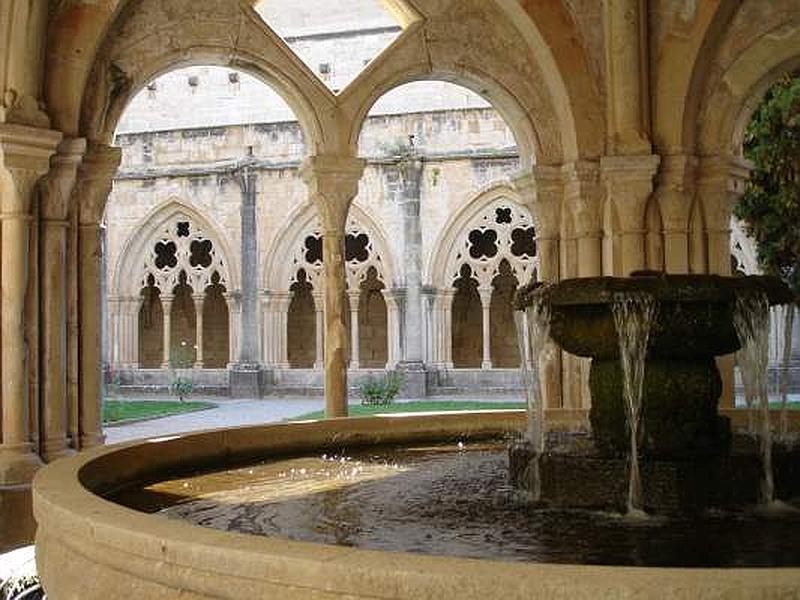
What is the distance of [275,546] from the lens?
223 centimetres

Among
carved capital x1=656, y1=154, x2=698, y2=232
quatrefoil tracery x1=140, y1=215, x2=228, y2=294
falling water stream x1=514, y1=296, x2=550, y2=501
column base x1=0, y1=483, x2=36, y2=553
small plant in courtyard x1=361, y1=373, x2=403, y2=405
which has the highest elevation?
quatrefoil tracery x1=140, y1=215, x2=228, y2=294

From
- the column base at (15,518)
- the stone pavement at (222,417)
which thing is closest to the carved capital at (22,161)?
the column base at (15,518)

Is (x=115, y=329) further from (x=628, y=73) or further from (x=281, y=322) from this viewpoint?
(x=628, y=73)

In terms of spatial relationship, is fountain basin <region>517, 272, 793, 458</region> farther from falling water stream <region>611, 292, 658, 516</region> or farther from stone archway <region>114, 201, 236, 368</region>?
stone archway <region>114, 201, 236, 368</region>

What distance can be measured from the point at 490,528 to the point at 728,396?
5013 millimetres

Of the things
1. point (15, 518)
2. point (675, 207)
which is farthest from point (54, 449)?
point (675, 207)

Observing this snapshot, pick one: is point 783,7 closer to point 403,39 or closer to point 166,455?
point 403,39

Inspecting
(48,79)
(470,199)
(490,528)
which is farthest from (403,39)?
(470,199)

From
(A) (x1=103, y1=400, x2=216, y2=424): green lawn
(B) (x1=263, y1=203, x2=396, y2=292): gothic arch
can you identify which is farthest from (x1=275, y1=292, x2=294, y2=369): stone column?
(A) (x1=103, y1=400, x2=216, y2=424): green lawn

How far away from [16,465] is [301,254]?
12735mm

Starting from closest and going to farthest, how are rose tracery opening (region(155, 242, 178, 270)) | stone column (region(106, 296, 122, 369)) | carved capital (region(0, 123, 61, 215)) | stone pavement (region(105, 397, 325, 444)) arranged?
carved capital (region(0, 123, 61, 215)), stone pavement (region(105, 397, 325, 444)), stone column (region(106, 296, 122, 369)), rose tracery opening (region(155, 242, 178, 270))

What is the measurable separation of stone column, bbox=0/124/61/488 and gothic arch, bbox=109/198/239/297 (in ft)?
41.7

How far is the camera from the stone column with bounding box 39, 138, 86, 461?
6777mm

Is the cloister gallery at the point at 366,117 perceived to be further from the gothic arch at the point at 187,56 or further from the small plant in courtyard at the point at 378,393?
the small plant in courtyard at the point at 378,393
